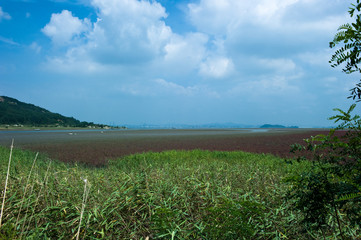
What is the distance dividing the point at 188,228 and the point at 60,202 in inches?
68.7

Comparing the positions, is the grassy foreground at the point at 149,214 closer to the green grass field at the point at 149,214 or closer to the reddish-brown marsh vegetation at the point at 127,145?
the green grass field at the point at 149,214

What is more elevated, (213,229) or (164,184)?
(164,184)

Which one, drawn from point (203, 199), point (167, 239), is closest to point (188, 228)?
point (167, 239)

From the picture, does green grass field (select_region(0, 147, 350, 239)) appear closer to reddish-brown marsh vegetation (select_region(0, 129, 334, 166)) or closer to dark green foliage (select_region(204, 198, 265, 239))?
dark green foliage (select_region(204, 198, 265, 239))

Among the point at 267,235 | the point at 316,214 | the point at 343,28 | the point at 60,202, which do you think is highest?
the point at 343,28

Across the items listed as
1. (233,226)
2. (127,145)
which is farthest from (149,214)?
(127,145)

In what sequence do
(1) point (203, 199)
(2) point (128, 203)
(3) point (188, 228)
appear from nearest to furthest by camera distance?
(3) point (188, 228) → (2) point (128, 203) → (1) point (203, 199)

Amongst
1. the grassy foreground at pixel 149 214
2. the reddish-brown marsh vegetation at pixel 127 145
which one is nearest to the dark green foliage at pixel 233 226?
the grassy foreground at pixel 149 214

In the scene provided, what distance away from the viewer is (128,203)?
10.1 ft

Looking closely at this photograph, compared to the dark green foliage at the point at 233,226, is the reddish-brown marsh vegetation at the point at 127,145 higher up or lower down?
lower down

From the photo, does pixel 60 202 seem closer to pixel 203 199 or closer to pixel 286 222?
pixel 203 199

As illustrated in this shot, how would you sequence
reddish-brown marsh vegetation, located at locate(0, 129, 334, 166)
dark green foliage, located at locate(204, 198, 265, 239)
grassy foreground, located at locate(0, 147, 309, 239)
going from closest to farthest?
dark green foliage, located at locate(204, 198, 265, 239), grassy foreground, located at locate(0, 147, 309, 239), reddish-brown marsh vegetation, located at locate(0, 129, 334, 166)

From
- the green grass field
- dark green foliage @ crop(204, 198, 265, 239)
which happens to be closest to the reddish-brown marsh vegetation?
the green grass field

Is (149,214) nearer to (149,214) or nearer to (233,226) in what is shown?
(149,214)
